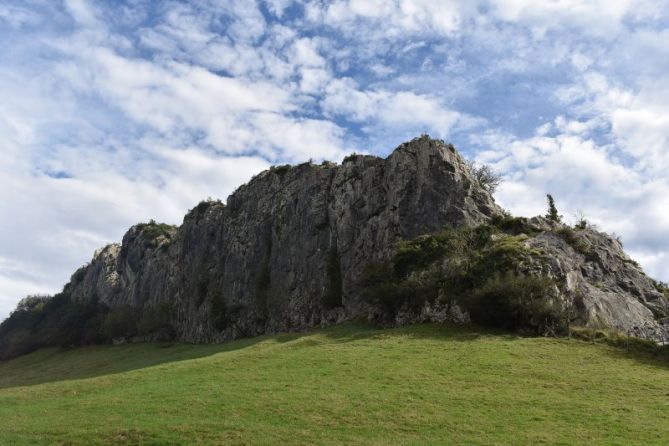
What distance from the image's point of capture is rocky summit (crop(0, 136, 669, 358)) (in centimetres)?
4969

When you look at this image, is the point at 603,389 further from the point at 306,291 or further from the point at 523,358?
the point at 306,291

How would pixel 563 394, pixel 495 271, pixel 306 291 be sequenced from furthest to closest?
pixel 306 291 → pixel 495 271 → pixel 563 394

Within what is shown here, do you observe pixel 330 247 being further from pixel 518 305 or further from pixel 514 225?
pixel 518 305

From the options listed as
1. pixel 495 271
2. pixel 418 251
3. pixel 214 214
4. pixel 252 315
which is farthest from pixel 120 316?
pixel 495 271

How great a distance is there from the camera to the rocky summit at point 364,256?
49688 mm

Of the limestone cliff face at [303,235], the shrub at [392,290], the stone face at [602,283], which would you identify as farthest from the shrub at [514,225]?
the shrub at [392,290]

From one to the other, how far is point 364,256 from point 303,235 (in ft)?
43.9

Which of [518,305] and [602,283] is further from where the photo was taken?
[602,283]

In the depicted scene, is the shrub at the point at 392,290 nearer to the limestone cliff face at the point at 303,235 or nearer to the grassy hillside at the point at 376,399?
the limestone cliff face at the point at 303,235

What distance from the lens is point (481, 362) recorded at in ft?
115

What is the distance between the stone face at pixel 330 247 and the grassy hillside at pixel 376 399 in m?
11.8

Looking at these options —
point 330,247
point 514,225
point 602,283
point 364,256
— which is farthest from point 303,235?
point 602,283

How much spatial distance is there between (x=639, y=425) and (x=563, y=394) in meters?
5.28

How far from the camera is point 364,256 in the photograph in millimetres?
65312
